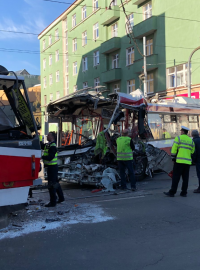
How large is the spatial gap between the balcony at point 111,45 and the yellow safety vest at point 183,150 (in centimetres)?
2202

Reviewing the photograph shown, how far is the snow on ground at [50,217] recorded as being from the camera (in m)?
5.16

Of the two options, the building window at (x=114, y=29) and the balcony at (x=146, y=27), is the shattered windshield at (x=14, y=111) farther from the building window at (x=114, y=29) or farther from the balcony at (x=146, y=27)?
the building window at (x=114, y=29)

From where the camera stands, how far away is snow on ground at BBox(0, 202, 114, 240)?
16.9 feet

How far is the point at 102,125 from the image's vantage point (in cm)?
1030

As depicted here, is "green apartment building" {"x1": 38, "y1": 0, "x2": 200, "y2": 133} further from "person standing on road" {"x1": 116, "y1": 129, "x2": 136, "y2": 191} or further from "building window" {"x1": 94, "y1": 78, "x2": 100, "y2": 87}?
"person standing on road" {"x1": 116, "y1": 129, "x2": 136, "y2": 191}

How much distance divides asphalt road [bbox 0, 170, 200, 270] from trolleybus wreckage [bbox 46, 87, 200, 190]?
2.87m

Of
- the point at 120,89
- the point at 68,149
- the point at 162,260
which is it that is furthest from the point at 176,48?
the point at 162,260

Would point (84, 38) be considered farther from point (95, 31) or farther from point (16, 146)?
point (16, 146)

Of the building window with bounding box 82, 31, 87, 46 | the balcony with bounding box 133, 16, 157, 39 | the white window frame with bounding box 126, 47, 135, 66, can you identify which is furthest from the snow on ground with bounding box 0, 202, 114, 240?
the building window with bounding box 82, 31, 87, 46

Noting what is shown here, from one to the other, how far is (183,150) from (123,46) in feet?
71.9

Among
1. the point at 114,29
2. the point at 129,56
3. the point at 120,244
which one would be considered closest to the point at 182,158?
the point at 120,244

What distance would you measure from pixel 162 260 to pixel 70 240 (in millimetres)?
1512

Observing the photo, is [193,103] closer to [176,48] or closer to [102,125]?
[102,125]

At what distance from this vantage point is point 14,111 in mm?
5004
